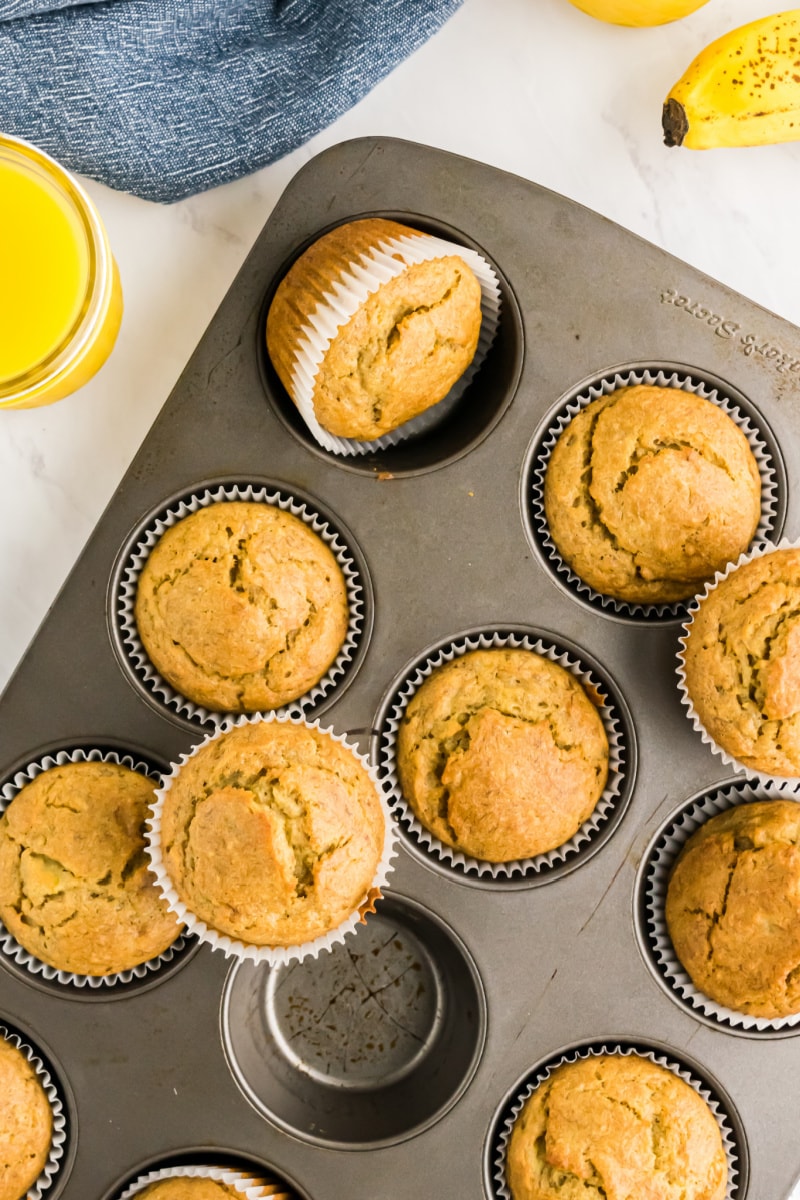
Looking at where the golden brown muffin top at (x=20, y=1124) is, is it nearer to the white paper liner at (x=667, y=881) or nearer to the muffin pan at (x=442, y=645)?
the muffin pan at (x=442, y=645)

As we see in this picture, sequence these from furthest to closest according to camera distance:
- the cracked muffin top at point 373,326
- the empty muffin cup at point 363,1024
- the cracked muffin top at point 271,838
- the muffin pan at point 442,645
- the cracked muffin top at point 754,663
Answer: the empty muffin cup at point 363,1024 → the muffin pan at point 442,645 → the cracked muffin top at point 373,326 → the cracked muffin top at point 754,663 → the cracked muffin top at point 271,838

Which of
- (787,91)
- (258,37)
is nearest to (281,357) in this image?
(258,37)

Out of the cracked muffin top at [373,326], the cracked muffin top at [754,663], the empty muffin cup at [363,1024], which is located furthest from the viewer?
the empty muffin cup at [363,1024]

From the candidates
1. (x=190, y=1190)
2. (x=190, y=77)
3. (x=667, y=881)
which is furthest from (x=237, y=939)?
(x=190, y=77)

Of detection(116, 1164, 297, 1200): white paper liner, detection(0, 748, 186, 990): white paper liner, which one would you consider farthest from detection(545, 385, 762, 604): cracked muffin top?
detection(116, 1164, 297, 1200): white paper liner

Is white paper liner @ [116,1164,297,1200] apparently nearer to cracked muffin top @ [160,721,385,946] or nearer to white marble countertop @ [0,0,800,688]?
cracked muffin top @ [160,721,385,946]

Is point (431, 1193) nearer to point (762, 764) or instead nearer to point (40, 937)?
point (40, 937)

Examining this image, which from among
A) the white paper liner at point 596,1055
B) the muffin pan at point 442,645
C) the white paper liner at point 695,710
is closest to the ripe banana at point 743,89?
the muffin pan at point 442,645
